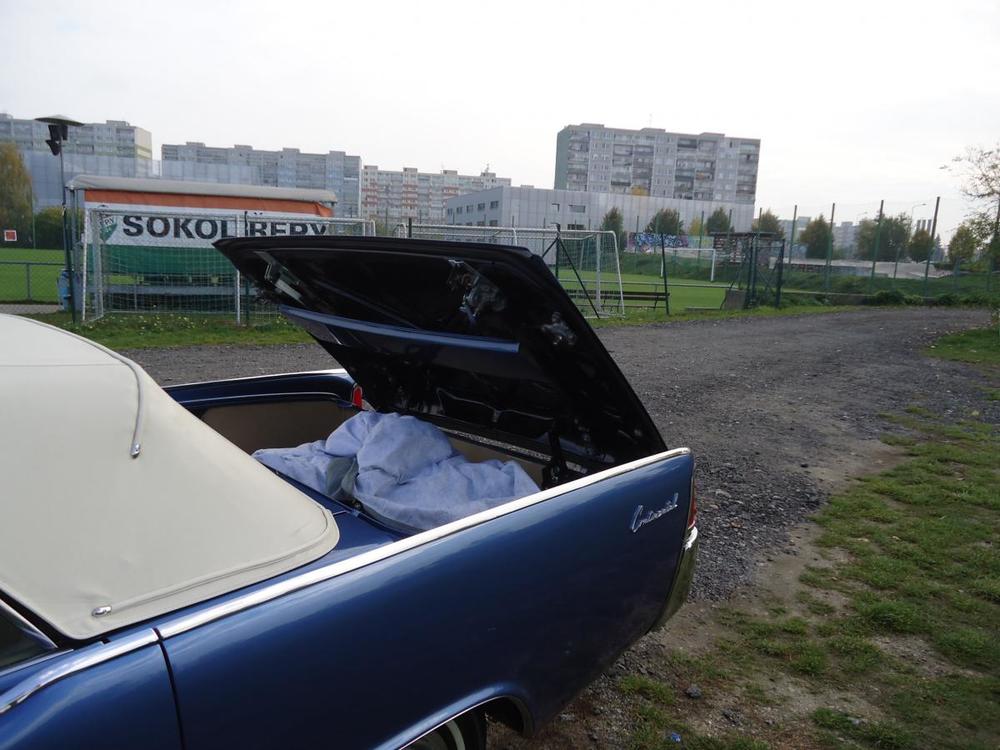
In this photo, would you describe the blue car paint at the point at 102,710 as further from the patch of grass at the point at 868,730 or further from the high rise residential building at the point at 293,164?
the high rise residential building at the point at 293,164

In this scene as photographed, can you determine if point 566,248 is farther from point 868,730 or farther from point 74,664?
point 74,664

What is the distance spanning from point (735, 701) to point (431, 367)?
1892 mm

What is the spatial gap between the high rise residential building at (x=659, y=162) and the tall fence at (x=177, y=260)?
114m

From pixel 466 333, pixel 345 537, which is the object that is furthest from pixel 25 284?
pixel 345 537

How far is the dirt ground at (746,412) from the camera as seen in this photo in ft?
11.9

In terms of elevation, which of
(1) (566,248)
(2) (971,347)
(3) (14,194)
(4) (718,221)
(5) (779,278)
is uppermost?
(4) (718,221)

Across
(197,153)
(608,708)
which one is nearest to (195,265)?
(608,708)

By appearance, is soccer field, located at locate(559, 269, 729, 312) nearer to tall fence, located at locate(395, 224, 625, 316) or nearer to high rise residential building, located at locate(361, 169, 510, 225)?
tall fence, located at locate(395, 224, 625, 316)

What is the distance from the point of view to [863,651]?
3.36 meters

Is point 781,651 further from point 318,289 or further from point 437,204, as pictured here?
point 437,204

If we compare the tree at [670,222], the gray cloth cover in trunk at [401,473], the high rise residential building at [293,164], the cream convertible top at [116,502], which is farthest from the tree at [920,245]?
the high rise residential building at [293,164]

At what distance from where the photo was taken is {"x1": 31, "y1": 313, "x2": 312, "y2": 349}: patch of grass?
10.8m

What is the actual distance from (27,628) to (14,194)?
57.8 metres

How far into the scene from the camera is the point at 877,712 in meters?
2.93
